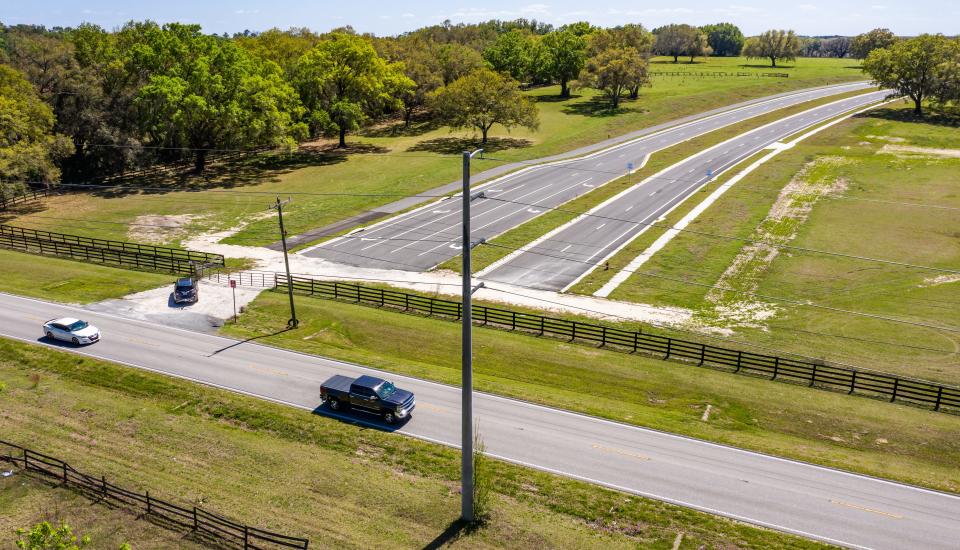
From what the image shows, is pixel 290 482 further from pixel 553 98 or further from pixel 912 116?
pixel 553 98

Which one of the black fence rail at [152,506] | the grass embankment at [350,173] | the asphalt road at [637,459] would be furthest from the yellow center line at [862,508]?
the grass embankment at [350,173]

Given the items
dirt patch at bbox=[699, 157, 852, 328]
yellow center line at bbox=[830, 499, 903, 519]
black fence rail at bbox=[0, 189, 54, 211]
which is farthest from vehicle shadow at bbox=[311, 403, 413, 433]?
black fence rail at bbox=[0, 189, 54, 211]

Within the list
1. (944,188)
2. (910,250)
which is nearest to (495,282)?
(910,250)

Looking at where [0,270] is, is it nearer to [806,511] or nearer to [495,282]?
[495,282]

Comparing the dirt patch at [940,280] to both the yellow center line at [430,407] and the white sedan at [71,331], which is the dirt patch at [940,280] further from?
the white sedan at [71,331]

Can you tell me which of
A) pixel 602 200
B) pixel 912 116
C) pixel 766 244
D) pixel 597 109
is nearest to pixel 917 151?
pixel 912 116
